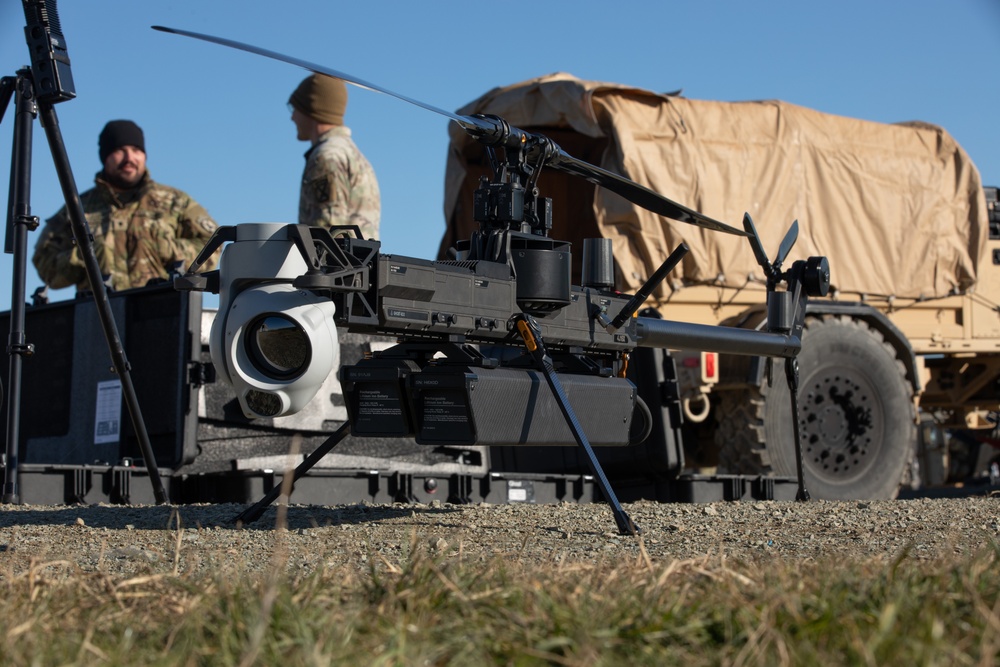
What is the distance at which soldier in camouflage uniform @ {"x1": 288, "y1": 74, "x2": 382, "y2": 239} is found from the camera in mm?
8195

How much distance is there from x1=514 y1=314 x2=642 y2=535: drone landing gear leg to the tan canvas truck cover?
13.0 feet

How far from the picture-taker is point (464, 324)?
15.8 feet

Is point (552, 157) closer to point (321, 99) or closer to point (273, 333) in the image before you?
point (273, 333)

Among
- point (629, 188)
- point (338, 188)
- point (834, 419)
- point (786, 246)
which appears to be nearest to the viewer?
point (629, 188)

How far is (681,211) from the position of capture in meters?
5.84

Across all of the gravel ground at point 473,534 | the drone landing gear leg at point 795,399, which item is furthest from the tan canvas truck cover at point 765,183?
the gravel ground at point 473,534

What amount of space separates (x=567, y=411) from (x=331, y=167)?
155 inches

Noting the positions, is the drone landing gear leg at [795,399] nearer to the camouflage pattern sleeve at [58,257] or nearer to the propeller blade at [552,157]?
the propeller blade at [552,157]

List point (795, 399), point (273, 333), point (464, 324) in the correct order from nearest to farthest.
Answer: point (273, 333), point (464, 324), point (795, 399)

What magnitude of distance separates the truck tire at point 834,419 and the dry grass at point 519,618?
18.6 ft

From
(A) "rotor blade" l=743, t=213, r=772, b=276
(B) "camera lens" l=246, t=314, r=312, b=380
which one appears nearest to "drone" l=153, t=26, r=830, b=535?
(B) "camera lens" l=246, t=314, r=312, b=380

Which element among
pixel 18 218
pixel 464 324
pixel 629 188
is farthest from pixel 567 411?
pixel 18 218

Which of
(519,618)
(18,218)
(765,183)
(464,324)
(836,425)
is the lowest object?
(519,618)

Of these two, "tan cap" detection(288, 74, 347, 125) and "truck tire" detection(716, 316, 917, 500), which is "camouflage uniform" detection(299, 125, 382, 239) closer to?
"tan cap" detection(288, 74, 347, 125)
